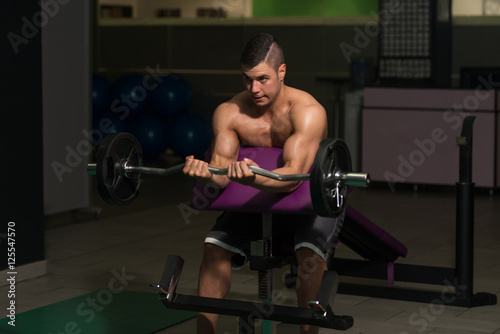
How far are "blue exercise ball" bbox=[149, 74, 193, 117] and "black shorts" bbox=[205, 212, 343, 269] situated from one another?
569 cm

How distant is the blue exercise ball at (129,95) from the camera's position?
8.70 m

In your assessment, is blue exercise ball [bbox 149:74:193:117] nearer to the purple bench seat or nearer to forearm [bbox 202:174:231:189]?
the purple bench seat

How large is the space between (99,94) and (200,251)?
395 cm

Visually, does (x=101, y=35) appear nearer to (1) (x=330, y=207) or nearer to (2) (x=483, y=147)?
(2) (x=483, y=147)

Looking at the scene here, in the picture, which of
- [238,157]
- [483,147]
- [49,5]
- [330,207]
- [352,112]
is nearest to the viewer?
[330,207]

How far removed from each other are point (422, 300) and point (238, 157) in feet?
4.75

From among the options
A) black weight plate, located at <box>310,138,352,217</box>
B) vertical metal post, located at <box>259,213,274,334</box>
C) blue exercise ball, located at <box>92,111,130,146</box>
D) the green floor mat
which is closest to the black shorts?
vertical metal post, located at <box>259,213,274,334</box>

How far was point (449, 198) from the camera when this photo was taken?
7.05 meters

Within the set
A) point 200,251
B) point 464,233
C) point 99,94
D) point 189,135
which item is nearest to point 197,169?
point 464,233

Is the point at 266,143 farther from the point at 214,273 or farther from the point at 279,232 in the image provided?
the point at 214,273

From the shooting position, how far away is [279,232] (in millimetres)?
3025

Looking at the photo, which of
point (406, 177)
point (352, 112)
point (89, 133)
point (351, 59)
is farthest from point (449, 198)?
point (89, 133)

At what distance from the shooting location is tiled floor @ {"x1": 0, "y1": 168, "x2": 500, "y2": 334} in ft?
12.2

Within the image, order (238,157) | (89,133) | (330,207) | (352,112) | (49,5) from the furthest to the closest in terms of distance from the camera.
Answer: (352,112), (89,133), (49,5), (238,157), (330,207)
